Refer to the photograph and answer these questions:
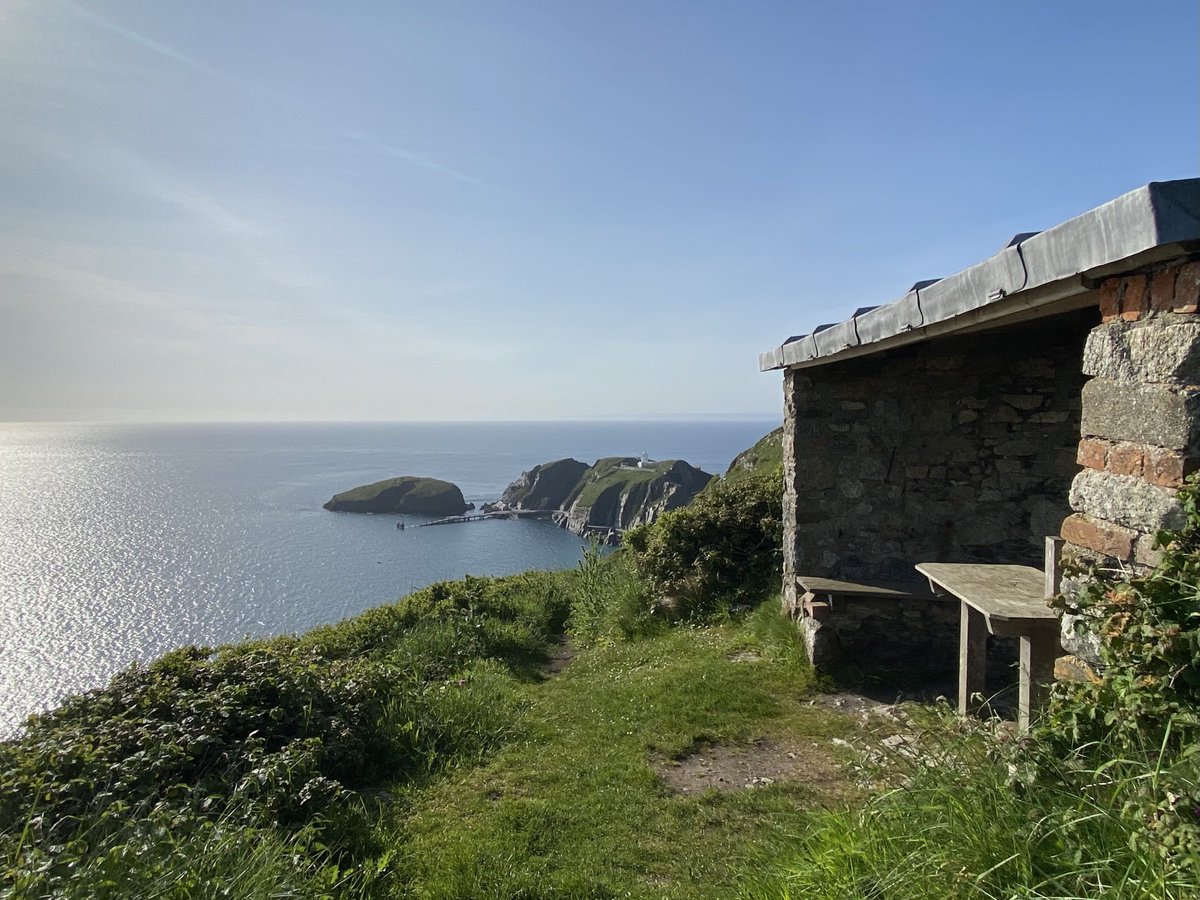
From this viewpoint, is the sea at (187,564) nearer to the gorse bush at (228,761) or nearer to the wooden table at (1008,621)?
the gorse bush at (228,761)

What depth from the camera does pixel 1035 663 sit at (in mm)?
3490

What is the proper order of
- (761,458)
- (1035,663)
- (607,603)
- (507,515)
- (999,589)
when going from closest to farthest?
(1035,663) → (999,589) → (607,603) → (761,458) → (507,515)

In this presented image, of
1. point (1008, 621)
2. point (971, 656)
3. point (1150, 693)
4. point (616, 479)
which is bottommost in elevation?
point (616, 479)

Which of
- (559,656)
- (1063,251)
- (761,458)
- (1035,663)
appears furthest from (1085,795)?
(761,458)

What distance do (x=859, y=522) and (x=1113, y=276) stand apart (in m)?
4.32

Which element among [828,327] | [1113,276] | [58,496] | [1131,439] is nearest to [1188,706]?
[1131,439]

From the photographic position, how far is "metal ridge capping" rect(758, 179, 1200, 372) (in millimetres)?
2037

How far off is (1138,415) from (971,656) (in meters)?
2.33

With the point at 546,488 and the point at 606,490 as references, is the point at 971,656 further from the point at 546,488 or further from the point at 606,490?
the point at 546,488

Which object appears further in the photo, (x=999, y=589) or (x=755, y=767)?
(x=755, y=767)

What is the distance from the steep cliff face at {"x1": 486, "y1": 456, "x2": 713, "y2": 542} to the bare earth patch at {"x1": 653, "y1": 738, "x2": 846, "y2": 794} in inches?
1281

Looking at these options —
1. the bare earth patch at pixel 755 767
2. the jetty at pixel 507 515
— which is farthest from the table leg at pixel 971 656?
the jetty at pixel 507 515

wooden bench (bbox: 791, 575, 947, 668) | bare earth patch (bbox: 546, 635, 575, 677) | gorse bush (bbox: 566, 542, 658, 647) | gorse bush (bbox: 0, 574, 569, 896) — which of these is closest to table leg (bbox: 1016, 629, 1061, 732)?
wooden bench (bbox: 791, 575, 947, 668)

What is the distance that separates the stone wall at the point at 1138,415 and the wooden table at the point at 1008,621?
714 millimetres
